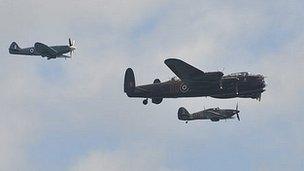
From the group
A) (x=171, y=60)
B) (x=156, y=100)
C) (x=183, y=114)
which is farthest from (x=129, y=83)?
(x=183, y=114)

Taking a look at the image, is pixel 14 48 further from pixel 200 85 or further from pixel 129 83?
pixel 200 85

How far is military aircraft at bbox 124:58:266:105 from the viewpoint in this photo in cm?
10519

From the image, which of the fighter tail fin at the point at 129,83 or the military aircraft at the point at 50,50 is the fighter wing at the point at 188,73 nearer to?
the fighter tail fin at the point at 129,83

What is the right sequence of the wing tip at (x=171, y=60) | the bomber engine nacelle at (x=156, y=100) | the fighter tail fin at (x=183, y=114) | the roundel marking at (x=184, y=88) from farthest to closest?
the fighter tail fin at (x=183, y=114), the bomber engine nacelle at (x=156, y=100), the roundel marking at (x=184, y=88), the wing tip at (x=171, y=60)

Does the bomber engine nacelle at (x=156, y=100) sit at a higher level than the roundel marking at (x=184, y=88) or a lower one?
lower

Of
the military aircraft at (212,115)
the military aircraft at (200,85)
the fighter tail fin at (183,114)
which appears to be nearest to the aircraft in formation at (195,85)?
the military aircraft at (200,85)

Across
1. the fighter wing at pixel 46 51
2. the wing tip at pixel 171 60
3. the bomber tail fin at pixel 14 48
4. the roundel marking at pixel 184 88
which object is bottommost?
the roundel marking at pixel 184 88

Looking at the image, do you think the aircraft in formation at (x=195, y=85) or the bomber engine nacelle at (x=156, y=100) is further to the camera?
the bomber engine nacelle at (x=156, y=100)

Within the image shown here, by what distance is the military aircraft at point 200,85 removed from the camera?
105188mm

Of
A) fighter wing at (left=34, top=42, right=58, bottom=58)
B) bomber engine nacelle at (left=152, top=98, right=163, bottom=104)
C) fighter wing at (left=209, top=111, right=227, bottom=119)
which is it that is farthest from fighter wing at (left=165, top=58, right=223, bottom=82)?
fighter wing at (left=34, top=42, right=58, bottom=58)

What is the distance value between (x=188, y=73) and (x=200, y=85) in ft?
7.66

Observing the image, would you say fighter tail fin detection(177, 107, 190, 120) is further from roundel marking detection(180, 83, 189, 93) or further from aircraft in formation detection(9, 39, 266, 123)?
roundel marking detection(180, 83, 189, 93)

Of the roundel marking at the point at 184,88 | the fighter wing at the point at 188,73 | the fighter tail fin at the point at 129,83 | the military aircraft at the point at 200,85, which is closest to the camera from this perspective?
the fighter wing at the point at 188,73

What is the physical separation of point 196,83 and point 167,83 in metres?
4.41
